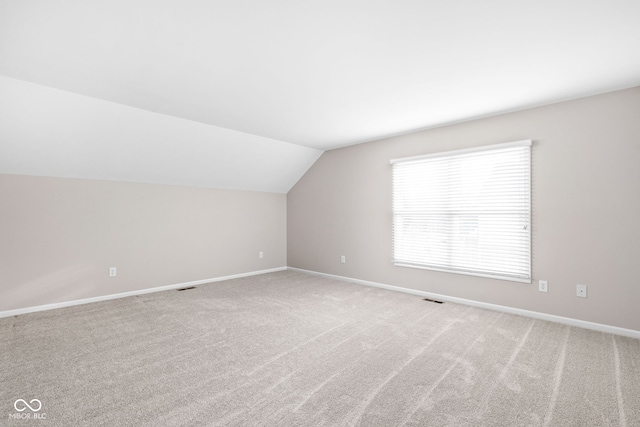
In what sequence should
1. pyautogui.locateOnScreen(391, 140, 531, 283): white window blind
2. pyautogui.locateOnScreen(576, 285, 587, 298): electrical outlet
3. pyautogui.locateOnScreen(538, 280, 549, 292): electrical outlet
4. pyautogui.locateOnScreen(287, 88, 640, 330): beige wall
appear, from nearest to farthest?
1. pyautogui.locateOnScreen(287, 88, 640, 330): beige wall
2. pyautogui.locateOnScreen(576, 285, 587, 298): electrical outlet
3. pyautogui.locateOnScreen(538, 280, 549, 292): electrical outlet
4. pyautogui.locateOnScreen(391, 140, 531, 283): white window blind

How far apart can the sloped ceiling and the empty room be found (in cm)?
2

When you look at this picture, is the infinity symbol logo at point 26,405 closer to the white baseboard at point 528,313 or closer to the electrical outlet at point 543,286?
the white baseboard at point 528,313

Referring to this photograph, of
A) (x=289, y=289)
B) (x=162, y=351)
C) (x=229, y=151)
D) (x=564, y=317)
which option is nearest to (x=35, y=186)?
(x=229, y=151)

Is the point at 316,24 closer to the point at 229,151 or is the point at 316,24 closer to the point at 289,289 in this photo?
the point at 229,151

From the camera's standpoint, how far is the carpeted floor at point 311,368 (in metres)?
1.77

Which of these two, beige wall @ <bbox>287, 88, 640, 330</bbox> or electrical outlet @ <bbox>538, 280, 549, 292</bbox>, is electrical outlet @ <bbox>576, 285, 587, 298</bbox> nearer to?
beige wall @ <bbox>287, 88, 640, 330</bbox>

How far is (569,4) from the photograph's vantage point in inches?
67.7

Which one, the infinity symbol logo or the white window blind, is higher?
the white window blind

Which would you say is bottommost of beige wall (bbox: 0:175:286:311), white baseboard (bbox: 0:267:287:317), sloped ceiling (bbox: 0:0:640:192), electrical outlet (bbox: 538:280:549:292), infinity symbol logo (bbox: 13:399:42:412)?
infinity symbol logo (bbox: 13:399:42:412)

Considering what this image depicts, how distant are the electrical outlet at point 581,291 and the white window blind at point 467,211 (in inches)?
16.6

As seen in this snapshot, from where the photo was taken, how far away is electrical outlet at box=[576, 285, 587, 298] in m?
3.10

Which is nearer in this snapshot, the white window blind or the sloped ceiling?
the sloped ceiling

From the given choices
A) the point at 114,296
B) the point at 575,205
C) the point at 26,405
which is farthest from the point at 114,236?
the point at 575,205

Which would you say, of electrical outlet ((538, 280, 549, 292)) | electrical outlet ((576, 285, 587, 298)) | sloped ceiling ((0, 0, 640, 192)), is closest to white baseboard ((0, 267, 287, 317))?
sloped ceiling ((0, 0, 640, 192))
